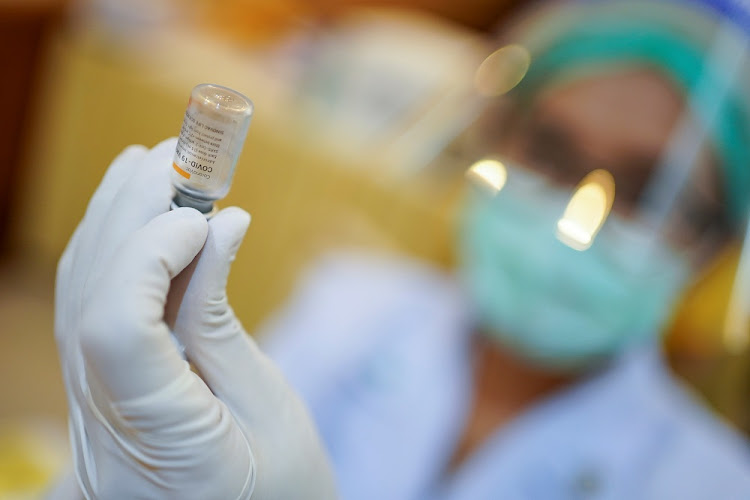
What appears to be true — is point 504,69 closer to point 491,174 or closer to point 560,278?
point 491,174

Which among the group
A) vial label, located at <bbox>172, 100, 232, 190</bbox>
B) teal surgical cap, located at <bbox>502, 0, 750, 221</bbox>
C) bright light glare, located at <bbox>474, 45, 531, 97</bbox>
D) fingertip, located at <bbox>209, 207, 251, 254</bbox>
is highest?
teal surgical cap, located at <bbox>502, 0, 750, 221</bbox>

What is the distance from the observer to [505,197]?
2.55 feet

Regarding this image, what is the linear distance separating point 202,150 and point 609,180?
1.69ft

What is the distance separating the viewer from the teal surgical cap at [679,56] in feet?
2.22

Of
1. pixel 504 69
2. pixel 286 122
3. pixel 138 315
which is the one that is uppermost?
pixel 504 69

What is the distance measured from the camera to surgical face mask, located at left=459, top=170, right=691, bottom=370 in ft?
2.35

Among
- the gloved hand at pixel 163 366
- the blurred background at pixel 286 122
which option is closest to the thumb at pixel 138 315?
the gloved hand at pixel 163 366

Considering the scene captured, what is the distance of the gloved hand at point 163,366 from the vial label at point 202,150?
0.7 inches

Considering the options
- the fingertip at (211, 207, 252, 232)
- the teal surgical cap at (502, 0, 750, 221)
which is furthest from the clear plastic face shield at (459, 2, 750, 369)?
the fingertip at (211, 207, 252, 232)

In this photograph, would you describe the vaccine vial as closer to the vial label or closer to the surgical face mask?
the vial label

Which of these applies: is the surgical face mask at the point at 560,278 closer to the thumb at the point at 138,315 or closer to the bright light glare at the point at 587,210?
the bright light glare at the point at 587,210

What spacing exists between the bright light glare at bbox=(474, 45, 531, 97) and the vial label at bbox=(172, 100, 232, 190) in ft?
1.93

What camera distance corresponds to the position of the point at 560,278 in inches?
29.0

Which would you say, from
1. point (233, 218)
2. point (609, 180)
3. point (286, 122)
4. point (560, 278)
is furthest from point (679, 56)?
point (286, 122)
